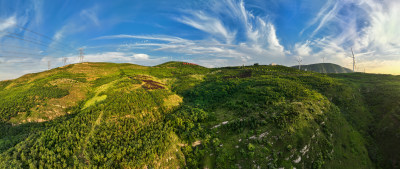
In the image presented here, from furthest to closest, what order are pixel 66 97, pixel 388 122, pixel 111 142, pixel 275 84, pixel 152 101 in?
pixel 275 84
pixel 66 97
pixel 152 101
pixel 388 122
pixel 111 142

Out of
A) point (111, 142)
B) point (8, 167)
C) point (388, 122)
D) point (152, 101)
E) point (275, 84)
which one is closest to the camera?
point (8, 167)

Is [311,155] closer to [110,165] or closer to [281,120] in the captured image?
[281,120]

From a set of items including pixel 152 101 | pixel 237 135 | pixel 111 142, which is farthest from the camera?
pixel 152 101

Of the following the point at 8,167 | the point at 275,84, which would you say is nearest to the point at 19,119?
the point at 8,167

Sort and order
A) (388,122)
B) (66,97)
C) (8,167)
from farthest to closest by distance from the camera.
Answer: (66,97), (388,122), (8,167)

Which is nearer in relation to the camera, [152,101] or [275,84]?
[152,101]

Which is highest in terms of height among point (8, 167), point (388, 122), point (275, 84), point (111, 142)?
point (275, 84)

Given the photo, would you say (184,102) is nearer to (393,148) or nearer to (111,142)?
(111,142)

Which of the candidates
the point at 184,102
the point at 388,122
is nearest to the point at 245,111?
the point at 184,102

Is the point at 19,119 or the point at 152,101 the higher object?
the point at 152,101
